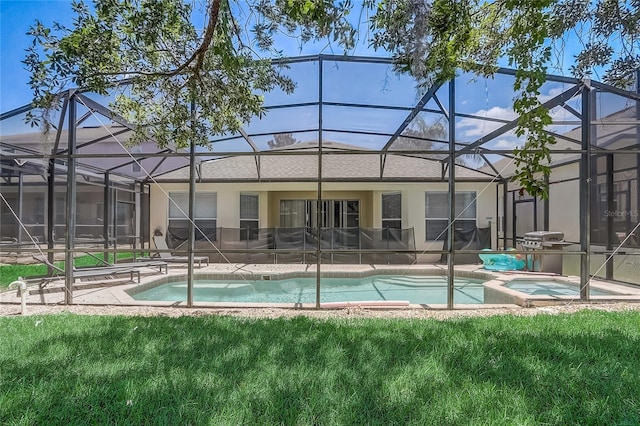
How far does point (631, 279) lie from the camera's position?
25.1 ft

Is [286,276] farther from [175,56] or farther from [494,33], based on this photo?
[494,33]

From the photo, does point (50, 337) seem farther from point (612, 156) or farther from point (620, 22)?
point (612, 156)

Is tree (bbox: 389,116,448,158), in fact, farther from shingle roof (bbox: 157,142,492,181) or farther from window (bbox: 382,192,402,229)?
window (bbox: 382,192,402,229)

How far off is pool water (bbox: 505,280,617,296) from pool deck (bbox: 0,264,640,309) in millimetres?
133

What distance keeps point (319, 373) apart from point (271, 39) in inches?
159

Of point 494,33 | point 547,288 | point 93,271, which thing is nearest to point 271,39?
point 494,33

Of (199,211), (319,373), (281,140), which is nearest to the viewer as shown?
(319,373)

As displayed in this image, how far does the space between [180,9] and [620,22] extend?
487 cm

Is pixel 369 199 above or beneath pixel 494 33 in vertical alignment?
beneath

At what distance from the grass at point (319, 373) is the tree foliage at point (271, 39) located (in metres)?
1.84

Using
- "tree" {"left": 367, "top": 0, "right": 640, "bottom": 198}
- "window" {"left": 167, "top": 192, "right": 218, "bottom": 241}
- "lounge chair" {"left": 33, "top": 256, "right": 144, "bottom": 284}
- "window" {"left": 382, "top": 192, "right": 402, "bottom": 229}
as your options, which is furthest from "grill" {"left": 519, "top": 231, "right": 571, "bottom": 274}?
"window" {"left": 167, "top": 192, "right": 218, "bottom": 241}

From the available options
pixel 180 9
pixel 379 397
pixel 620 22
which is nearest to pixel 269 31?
pixel 180 9

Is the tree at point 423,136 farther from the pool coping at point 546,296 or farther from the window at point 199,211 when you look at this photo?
the window at point 199,211

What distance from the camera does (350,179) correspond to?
511 inches
